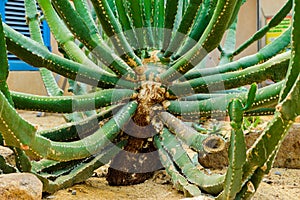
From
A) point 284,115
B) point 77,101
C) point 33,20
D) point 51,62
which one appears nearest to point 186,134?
point 77,101

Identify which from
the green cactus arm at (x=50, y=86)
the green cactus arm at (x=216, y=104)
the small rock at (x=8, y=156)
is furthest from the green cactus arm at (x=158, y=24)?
the small rock at (x=8, y=156)

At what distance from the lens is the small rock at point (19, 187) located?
2.72 feet

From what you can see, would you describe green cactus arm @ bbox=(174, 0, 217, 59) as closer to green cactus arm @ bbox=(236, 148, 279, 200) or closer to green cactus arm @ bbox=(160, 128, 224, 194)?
green cactus arm @ bbox=(160, 128, 224, 194)

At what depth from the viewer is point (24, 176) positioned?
0.89 meters

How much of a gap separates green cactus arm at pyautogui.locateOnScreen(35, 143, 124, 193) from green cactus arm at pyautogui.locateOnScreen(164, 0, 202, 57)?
323 mm

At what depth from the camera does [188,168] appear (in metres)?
1.14

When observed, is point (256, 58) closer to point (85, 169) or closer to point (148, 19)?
point (148, 19)

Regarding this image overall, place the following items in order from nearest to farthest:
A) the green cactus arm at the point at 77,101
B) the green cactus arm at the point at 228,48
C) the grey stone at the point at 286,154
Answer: the green cactus arm at the point at 77,101, the grey stone at the point at 286,154, the green cactus arm at the point at 228,48

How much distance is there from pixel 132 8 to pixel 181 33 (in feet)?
0.53

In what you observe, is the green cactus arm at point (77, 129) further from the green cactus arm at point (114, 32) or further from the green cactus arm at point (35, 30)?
the green cactus arm at point (35, 30)

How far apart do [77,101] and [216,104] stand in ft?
1.26

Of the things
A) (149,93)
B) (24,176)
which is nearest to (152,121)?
(149,93)

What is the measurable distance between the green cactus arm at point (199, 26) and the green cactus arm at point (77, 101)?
204 mm

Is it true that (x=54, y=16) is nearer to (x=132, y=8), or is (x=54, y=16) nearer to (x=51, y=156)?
(x=132, y=8)
